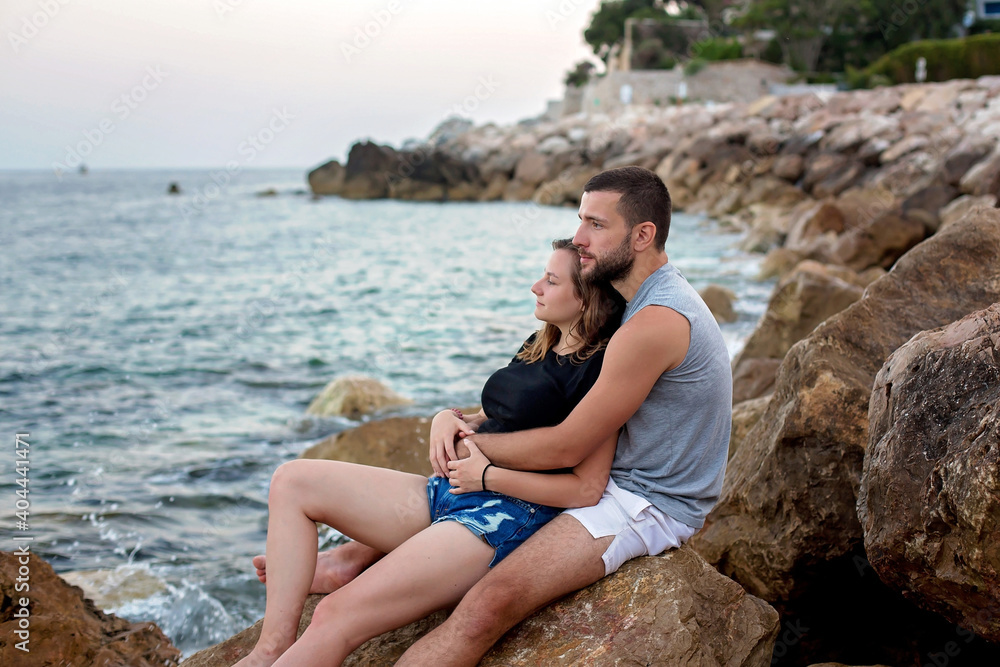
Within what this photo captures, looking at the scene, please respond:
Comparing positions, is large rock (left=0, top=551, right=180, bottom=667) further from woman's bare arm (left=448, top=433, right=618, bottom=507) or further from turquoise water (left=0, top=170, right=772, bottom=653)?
woman's bare arm (left=448, top=433, right=618, bottom=507)

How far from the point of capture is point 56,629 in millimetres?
3291

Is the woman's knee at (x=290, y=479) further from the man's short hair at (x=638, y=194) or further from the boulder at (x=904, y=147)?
the boulder at (x=904, y=147)

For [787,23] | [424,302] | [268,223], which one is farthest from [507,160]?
[424,302]

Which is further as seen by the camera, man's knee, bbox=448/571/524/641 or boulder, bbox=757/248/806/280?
boulder, bbox=757/248/806/280

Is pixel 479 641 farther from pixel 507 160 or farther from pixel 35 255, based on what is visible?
pixel 507 160

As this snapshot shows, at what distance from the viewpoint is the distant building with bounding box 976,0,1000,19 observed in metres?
52.5

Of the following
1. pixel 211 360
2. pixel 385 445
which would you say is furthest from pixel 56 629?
pixel 211 360

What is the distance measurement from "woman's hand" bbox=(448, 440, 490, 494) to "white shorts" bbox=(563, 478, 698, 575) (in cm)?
31

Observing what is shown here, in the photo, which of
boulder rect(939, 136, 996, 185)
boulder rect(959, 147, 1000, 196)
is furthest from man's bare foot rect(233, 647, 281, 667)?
boulder rect(939, 136, 996, 185)

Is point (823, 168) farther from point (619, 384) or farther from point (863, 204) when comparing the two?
point (619, 384)

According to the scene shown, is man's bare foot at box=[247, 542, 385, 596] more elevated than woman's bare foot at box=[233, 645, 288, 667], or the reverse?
man's bare foot at box=[247, 542, 385, 596]

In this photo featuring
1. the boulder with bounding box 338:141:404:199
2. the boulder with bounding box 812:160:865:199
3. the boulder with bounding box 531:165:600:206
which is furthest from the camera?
the boulder with bounding box 338:141:404:199

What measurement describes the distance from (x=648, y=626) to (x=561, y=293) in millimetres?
1151

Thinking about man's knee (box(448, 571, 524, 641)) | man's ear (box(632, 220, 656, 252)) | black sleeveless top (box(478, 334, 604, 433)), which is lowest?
man's knee (box(448, 571, 524, 641))
